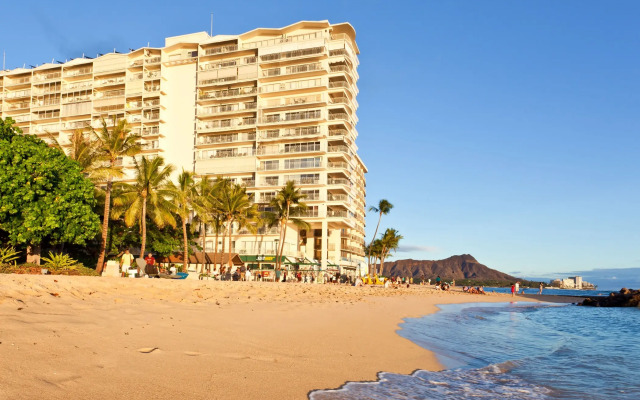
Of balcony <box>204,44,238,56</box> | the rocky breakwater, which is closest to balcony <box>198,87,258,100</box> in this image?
balcony <box>204,44,238,56</box>

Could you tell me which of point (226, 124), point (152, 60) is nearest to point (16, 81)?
point (152, 60)

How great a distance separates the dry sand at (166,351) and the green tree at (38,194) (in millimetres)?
17926

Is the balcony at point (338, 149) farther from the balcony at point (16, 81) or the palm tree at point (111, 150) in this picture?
the balcony at point (16, 81)

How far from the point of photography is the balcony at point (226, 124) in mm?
69688

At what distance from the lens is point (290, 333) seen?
977 cm

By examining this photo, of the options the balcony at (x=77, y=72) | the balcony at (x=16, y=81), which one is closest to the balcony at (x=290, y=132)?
the balcony at (x=77, y=72)

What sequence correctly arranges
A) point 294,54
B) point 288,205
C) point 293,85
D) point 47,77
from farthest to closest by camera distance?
point 47,77, point 293,85, point 294,54, point 288,205

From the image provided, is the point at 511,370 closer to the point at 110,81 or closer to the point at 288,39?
the point at 288,39

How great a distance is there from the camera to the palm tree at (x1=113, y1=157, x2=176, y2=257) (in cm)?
3747

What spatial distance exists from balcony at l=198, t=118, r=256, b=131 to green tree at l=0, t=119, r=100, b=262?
131 feet

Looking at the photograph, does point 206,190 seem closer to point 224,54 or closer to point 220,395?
point 224,54

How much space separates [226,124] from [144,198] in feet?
117

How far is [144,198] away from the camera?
37.5 meters

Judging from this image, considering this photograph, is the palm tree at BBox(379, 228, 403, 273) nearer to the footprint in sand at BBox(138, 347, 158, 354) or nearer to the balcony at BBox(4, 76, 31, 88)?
the balcony at BBox(4, 76, 31, 88)
